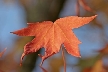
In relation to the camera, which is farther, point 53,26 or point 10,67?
point 10,67

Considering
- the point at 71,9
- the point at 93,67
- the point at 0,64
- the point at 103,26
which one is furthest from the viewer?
Result: the point at 71,9

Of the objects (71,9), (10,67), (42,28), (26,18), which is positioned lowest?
(10,67)

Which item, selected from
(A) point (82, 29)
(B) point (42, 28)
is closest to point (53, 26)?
(B) point (42, 28)

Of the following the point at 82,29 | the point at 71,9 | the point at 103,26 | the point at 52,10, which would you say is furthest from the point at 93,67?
the point at 71,9

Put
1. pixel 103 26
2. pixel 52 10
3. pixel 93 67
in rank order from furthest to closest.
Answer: pixel 103 26, pixel 52 10, pixel 93 67

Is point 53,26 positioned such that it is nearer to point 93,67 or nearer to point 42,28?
point 42,28

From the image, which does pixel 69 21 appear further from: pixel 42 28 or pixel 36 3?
pixel 36 3

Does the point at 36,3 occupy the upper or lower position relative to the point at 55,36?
upper
